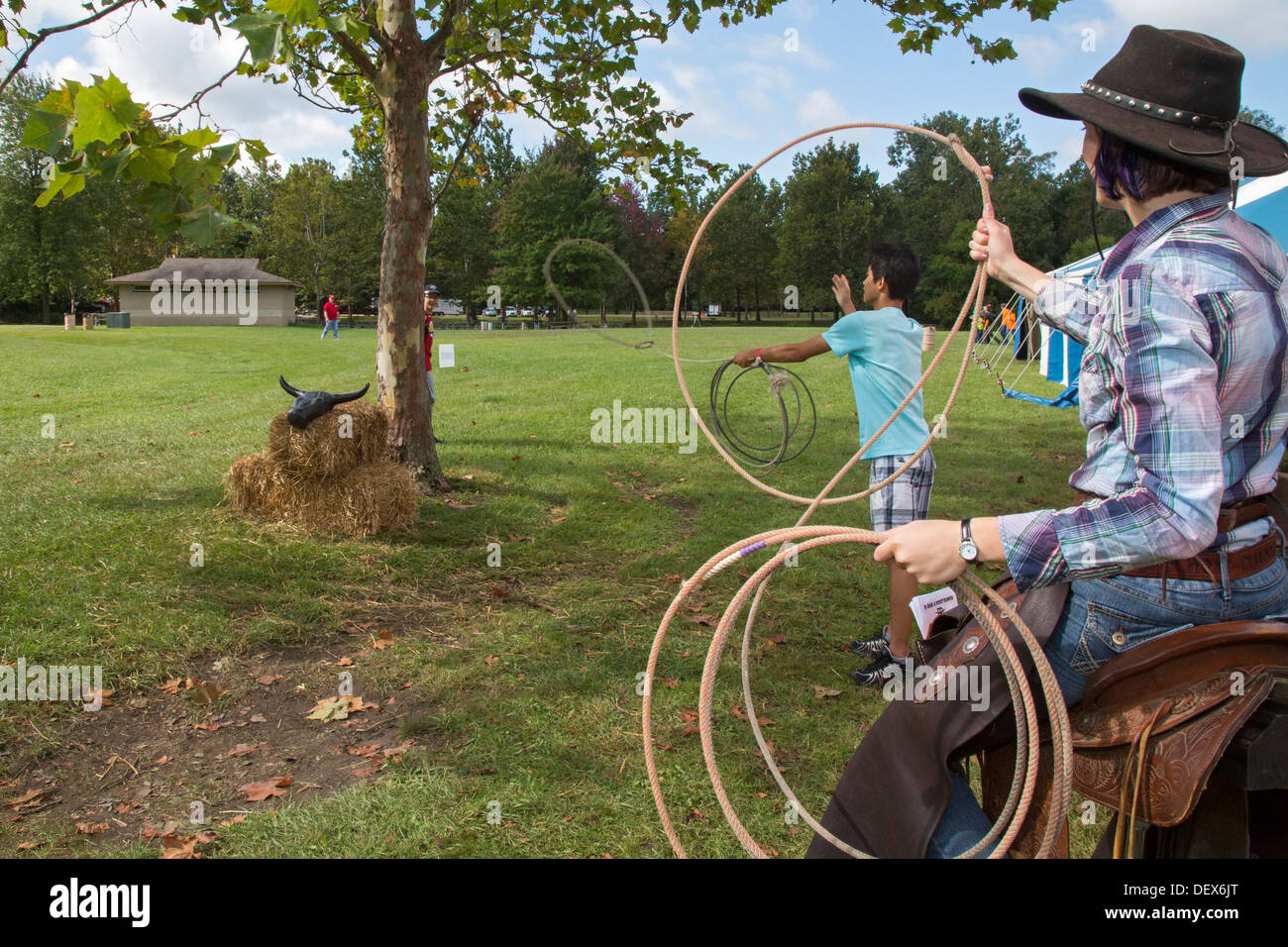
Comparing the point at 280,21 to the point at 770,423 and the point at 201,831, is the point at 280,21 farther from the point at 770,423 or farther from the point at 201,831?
the point at 770,423

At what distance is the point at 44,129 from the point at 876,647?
537 centimetres

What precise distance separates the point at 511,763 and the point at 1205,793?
118 inches

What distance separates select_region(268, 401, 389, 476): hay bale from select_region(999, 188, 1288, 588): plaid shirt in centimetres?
683

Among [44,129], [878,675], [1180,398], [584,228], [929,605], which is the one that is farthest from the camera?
[584,228]

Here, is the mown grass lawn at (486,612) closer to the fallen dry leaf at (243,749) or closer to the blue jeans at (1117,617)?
→ the fallen dry leaf at (243,749)

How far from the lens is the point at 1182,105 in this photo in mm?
1858

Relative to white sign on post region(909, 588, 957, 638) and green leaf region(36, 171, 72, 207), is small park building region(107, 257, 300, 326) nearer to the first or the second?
green leaf region(36, 171, 72, 207)

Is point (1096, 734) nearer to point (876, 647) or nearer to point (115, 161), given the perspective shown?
point (876, 647)

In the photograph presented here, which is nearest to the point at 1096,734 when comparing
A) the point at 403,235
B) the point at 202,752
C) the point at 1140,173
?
the point at 1140,173

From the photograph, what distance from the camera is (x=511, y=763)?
409cm
